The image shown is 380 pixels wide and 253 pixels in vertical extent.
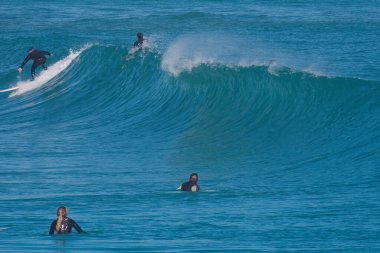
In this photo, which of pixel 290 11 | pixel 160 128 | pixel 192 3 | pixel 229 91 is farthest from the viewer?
pixel 192 3

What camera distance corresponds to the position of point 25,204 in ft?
63.1

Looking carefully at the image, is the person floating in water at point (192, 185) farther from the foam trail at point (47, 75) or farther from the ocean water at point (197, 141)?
the foam trail at point (47, 75)

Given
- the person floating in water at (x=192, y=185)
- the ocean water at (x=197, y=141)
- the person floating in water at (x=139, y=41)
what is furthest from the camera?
the person floating in water at (x=139, y=41)

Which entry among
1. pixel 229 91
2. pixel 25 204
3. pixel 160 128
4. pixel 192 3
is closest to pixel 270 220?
pixel 25 204

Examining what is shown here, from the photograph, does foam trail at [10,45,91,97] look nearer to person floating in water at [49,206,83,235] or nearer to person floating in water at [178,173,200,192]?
person floating in water at [178,173,200,192]

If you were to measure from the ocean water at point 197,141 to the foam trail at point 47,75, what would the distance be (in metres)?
0.10

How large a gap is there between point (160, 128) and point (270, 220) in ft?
37.2

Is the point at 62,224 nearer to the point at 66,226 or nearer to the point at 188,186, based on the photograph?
the point at 66,226

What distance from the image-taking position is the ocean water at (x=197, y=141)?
16578 millimetres

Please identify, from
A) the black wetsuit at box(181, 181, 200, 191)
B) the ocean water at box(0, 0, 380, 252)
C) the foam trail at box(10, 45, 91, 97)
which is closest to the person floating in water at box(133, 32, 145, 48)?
the ocean water at box(0, 0, 380, 252)

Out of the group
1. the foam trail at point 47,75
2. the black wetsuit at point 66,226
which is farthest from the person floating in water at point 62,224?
the foam trail at point 47,75

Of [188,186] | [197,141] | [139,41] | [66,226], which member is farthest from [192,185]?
[139,41]

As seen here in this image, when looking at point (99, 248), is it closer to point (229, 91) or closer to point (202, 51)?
point (229, 91)

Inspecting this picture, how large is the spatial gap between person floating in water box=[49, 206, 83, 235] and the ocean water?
0.13 meters
